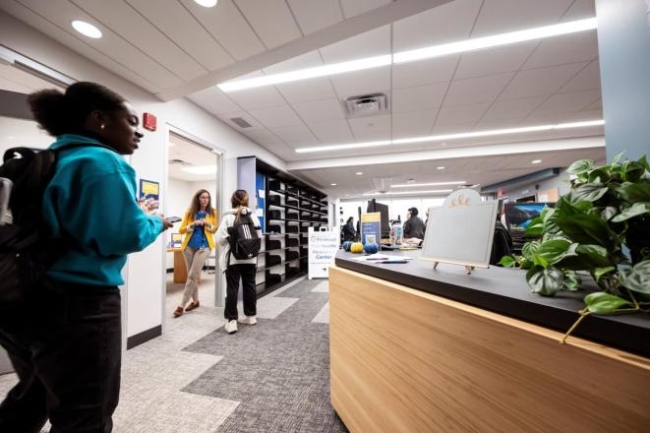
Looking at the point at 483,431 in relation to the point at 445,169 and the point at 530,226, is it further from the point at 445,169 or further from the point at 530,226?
the point at 445,169

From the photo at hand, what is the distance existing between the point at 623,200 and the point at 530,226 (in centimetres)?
26

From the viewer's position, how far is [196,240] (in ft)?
12.0

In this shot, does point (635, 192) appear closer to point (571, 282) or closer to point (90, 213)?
point (571, 282)

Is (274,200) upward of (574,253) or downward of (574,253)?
upward

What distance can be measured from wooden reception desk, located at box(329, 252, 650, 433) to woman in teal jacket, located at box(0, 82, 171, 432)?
94cm

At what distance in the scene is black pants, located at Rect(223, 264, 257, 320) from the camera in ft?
9.47

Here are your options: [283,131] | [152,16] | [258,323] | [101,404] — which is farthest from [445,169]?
[101,404]

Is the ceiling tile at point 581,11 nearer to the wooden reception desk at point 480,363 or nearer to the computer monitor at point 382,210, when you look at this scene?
the computer monitor at point 382,210

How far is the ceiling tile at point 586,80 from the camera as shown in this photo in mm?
3004

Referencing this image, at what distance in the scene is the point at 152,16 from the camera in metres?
1.89

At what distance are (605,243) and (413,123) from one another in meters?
4.39

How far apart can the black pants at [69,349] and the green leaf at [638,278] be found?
1320 millimetres

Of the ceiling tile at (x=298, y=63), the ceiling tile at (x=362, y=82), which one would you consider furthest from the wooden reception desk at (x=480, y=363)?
the ceiling tile at (x=362, y=82)

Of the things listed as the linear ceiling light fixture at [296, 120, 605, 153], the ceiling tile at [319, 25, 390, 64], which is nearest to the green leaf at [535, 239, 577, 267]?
the ceiling tile at [319, 25, 390, 64]
